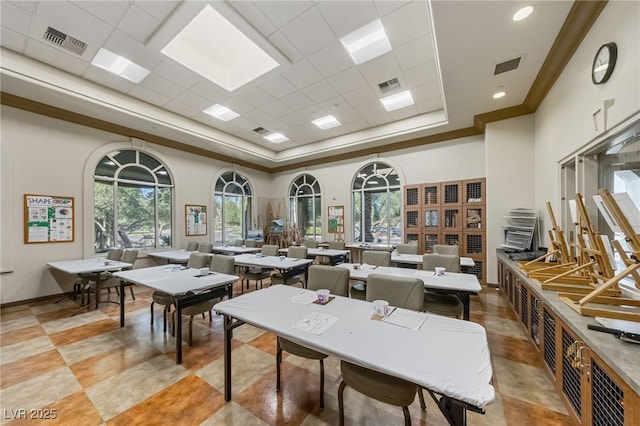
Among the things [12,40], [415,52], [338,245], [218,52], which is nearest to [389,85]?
[415,52]

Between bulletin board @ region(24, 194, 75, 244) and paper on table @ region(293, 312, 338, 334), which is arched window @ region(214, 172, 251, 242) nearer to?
bulletin board @ region(24, 194, 75, 244)

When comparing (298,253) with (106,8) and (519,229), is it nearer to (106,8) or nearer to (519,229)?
(519,229)

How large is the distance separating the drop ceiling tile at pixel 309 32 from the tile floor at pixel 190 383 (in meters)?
3.90

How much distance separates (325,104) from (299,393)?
4789mm

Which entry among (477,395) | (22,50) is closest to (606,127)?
(477,395)

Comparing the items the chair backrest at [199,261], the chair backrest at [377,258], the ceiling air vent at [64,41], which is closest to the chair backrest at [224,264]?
the chair backrest at [199,261]

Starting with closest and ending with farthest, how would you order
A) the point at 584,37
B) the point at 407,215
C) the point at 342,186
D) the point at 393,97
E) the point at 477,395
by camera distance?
1. the point at 477,395
2. the point at 584,37
3. the point at 393,97
4. the point at 407,215
5. the point at 342,186

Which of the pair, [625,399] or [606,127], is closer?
[625,399]

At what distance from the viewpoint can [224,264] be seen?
342 centimetres

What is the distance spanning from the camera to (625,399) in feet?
3.61

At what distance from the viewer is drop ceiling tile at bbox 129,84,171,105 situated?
14.3ft

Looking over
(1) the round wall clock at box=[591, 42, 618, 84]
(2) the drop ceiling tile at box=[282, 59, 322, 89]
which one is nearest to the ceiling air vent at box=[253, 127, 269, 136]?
(2) the drop ceiling tile at box=[282, 59, 322, 89]

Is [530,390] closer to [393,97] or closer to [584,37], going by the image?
[584,37]

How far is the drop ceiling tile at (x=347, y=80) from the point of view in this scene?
390 centimetres
